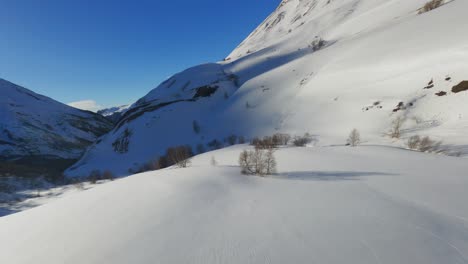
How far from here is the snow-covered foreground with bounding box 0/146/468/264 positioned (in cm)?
387

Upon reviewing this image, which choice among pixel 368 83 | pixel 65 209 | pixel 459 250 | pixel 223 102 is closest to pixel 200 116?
pixel 223 102

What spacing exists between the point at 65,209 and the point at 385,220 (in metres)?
9.48

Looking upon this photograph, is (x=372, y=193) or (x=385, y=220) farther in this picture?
(x=372, y=193)

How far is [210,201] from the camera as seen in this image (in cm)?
644

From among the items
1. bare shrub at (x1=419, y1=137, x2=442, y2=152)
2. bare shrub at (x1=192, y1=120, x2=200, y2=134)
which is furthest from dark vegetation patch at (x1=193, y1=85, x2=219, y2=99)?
bare shrub at (x1=419, y1=137, x2=442, y2=152)

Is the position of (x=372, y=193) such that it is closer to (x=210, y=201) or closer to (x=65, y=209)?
(x=210, y=201)

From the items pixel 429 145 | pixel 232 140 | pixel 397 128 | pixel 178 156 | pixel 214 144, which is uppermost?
pixel 232 140

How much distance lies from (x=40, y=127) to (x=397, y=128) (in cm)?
13110

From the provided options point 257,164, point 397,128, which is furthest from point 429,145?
point 257,164

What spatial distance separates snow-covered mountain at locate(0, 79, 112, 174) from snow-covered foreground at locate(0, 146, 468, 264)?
3631 inches

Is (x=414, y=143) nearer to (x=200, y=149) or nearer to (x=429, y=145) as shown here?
(x=429, y=145)

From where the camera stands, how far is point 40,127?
308 ft

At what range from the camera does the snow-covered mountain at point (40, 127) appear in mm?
77750

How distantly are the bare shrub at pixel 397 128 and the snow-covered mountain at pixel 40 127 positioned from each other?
9881 centimetres
